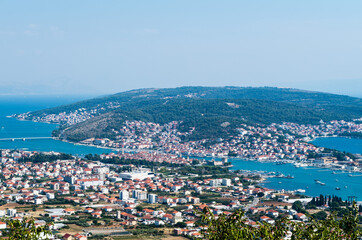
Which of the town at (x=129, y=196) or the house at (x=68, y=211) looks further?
the house at (x=68, y=211)

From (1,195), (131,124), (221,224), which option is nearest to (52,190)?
(1,195)

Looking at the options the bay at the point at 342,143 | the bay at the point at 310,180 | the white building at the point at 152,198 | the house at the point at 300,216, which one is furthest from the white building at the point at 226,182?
the bay at the point at 342,143

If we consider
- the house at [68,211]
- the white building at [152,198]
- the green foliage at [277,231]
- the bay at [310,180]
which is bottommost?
the bay at [310,180]

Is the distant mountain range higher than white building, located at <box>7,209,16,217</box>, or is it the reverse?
the distant mountain range

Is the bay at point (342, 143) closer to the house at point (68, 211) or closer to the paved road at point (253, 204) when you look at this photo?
the paved road at point (253, 204)

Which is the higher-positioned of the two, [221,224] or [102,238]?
[221,224]

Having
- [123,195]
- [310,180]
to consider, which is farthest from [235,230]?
[310,180]

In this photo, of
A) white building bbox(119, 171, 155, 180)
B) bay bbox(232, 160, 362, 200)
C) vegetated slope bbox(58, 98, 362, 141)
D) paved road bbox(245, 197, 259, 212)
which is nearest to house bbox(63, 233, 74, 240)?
paved road bbox(245, 197, 259, 212)

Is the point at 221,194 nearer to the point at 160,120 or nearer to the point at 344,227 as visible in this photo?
the point at 344,227

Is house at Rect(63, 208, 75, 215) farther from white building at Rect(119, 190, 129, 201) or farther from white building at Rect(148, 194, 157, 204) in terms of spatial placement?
white building at Rect(148, 194, 157, 204)
